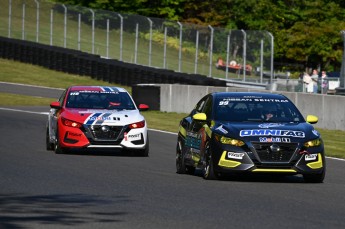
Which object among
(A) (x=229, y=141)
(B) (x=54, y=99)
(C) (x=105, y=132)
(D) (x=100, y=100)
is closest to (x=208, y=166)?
(A) (x=229, y=141)

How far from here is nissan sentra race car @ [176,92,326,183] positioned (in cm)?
1545

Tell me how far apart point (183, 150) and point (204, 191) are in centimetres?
330

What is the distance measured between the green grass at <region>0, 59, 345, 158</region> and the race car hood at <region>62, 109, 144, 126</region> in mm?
4538

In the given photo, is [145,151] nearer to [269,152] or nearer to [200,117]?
[200,117]

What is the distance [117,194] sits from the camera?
1345cm

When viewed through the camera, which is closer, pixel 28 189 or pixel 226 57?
→ pixel 28 189

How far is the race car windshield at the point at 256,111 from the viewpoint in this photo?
16.5 m

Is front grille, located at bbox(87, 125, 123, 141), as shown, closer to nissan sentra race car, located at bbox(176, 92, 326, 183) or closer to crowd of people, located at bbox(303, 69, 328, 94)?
nissan sentra race car, located at bbox(176, 92, 326, 183)

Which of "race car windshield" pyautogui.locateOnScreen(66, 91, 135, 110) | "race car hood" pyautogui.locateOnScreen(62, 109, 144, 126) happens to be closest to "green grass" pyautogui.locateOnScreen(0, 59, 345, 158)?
"race car windshield" pyautogui.locateOnScreen(66, 91, 135, 110)

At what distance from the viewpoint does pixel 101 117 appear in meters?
21.1

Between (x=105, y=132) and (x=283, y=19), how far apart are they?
196 ft

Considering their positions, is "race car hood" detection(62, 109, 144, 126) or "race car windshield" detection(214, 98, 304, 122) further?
"race car hood" detection(62, 109, 144, 126)

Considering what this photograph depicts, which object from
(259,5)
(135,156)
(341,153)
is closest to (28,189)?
(135,156)

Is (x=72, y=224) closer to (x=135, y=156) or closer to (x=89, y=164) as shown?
(x=89, y=164)
